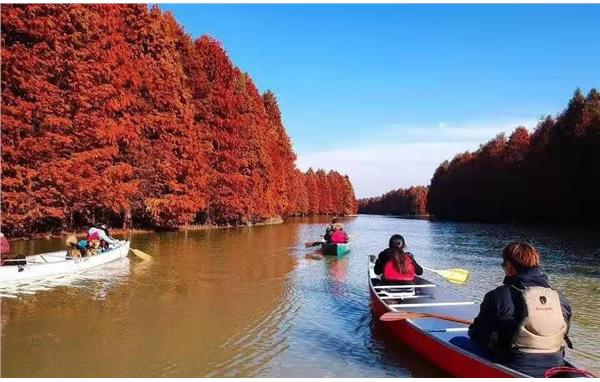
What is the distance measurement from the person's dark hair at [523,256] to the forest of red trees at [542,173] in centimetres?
6863

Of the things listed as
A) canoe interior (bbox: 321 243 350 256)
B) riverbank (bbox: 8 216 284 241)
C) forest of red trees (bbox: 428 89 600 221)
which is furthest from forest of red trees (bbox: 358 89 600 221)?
canoe interior (bbox: 321 243 350 256)

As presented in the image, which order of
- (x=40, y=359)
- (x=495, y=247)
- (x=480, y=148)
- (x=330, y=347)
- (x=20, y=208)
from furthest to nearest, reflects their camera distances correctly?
1. (x=480, y=148)
2. (x=495, y=247)
3. (x=20, y=208)
4. (x=330, y=347)
5. (x=40, y=359)

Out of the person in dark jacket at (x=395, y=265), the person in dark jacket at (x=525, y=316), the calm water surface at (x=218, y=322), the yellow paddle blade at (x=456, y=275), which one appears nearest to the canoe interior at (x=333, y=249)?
the calm water surface at (x=218, y=322)

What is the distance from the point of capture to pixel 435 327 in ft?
32.8

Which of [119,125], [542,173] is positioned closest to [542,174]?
[542,173]

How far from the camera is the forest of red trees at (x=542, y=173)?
68.6 m

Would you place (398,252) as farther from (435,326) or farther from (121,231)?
(121,231)

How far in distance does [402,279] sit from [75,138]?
941 inches

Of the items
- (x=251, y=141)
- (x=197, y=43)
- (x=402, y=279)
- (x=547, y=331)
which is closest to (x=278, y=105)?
(x=251, y=141)

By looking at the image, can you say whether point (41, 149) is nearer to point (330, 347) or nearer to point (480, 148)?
point (330, 347)

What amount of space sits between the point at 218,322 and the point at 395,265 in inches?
191

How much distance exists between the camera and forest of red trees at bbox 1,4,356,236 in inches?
1131

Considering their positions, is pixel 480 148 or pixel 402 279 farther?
pixel 480 148

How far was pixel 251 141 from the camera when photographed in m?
57.9
